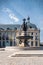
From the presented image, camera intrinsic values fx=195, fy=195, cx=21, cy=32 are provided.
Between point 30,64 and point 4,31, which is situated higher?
point 4,31

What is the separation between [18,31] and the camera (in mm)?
86750

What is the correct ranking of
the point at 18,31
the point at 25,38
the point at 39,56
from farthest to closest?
the point at 18,31 → the point at 25,38 → the point at 39,56

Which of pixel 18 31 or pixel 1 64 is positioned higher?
pixel 18 31

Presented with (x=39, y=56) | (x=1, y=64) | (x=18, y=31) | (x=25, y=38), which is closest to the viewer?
(x=1, y=64)

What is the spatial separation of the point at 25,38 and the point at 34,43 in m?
62.2

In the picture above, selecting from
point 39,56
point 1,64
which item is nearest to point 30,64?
point 1,64

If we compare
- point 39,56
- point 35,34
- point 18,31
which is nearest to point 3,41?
point 18,31

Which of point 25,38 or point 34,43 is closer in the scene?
point 25,38

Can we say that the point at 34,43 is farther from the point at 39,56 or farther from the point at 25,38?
the point at 39,56

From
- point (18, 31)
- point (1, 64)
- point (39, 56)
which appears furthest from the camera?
point (18, 31)

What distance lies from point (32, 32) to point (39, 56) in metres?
72.7

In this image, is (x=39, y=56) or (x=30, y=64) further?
(x=39, y=56)

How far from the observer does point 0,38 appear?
9088 centimetres

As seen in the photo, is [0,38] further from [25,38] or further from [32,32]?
[25,38]
